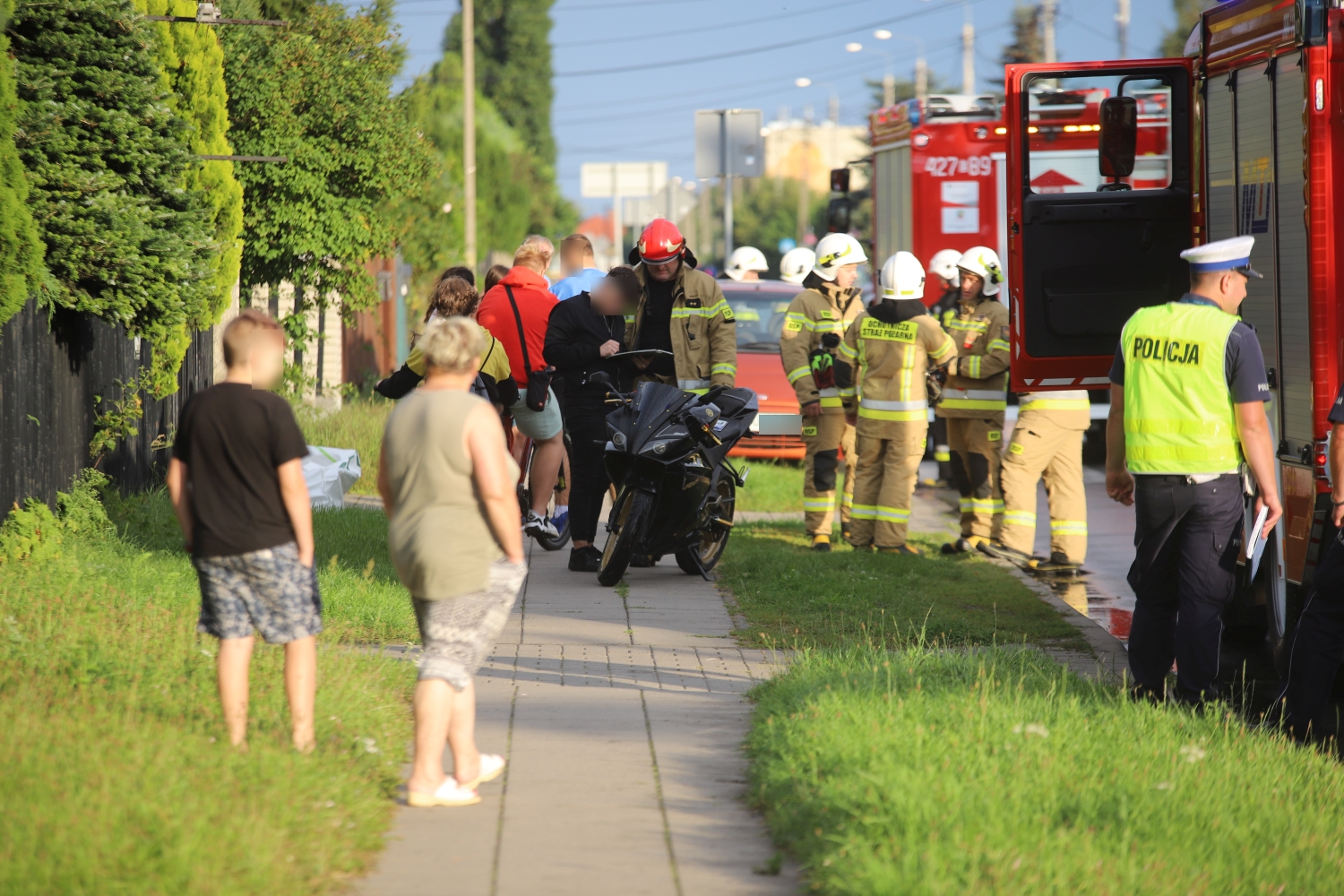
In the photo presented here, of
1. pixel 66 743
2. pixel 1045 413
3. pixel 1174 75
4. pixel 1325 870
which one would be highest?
pixel 1174 75

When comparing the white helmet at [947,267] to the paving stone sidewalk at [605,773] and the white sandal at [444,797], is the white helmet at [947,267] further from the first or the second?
the white sandal at [444,797]

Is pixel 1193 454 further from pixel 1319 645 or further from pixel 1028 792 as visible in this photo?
pixel 1028 792

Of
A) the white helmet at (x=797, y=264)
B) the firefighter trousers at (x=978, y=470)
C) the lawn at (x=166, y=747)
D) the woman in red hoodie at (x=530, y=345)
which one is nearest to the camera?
the lawn at (x=166, y=747)

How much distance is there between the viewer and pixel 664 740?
5770 mm

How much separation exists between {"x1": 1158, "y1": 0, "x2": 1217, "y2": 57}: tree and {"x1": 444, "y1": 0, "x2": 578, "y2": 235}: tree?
3098 cm

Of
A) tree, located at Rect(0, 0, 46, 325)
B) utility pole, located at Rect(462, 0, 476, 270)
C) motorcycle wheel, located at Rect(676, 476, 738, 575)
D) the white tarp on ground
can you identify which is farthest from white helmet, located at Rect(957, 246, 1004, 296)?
utility pole, located at Rect(462, 0, 476, 270)

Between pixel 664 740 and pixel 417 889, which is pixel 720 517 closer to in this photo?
pixel 664 740

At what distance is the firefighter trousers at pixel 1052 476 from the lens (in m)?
10.4

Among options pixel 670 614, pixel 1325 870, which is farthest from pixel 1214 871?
pixel 670 614

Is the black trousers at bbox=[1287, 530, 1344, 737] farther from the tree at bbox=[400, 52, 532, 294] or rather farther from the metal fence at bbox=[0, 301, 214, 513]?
the tree at bbox=[400, 52, 532, 294]

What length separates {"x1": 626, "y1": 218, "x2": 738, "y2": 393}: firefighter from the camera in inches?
375

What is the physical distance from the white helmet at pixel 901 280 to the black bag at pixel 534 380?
232 cm

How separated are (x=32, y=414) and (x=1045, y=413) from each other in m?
6.36

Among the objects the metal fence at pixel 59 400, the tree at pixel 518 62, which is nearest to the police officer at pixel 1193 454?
the metal fence at pixel 59 400
